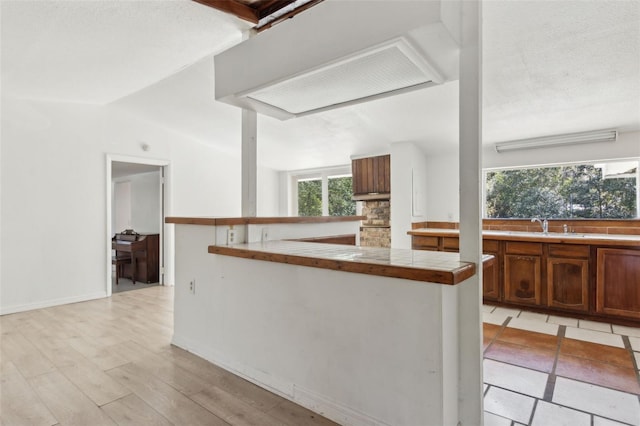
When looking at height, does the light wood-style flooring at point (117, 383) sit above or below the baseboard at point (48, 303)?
below

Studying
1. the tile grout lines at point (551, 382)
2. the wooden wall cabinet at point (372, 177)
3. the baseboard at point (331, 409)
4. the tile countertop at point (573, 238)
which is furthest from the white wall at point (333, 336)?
the wooden wall cabinet at point (372, 177)

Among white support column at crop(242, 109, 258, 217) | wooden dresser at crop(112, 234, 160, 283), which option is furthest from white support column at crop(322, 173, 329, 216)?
white support column at crop(242, 109, 258, 217)

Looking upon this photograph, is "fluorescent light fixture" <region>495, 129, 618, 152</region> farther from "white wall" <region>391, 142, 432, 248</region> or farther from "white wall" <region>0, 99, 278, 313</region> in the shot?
"white wall" <region>0, 99, 278, 313</region>

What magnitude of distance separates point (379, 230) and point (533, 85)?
2812 mm

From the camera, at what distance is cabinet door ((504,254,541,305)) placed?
11.9 ft

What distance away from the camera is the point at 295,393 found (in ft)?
6.48

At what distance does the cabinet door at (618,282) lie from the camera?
10.3ft

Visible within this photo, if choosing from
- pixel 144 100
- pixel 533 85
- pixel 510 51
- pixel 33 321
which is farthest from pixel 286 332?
pixel 144 100

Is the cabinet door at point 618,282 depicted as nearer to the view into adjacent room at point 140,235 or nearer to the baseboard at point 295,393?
the baseboard at point 295,393

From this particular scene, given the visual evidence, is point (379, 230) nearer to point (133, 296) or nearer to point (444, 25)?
point (133, 296)

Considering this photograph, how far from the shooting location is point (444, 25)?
1.36 m

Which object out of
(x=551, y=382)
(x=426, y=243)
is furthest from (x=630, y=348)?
(x=426, y=243)

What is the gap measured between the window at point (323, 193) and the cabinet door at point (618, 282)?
3516 millimetres

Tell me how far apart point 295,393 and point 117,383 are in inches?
46.6
